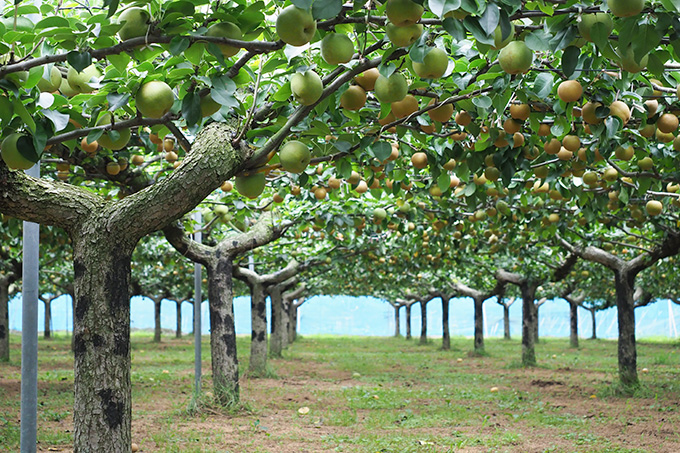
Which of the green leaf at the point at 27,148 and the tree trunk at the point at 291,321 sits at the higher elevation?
the green leaf at the point at 27,148

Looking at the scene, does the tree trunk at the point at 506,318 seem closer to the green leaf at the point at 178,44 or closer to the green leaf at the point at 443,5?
the green leaf at the point at 178,44

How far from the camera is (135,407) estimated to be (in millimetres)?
9898

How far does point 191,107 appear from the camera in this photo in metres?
3.02

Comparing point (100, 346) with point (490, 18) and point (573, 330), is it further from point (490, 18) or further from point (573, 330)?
point (573, 330)

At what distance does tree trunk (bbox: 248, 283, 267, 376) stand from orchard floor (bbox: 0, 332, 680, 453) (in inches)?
17.1

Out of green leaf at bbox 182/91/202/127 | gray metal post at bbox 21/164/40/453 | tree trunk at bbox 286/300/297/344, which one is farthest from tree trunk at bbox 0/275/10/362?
green leaf at bbox 182/91/202/127

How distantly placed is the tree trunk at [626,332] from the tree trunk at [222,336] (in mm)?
7342

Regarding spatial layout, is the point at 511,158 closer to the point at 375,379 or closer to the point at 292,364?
the point at 375,379

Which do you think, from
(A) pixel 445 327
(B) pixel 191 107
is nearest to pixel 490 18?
(B) pixel 191 107

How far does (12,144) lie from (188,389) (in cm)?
1025

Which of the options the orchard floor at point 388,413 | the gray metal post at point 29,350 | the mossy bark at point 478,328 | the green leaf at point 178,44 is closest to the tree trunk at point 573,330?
the mossy bark at point 478,328

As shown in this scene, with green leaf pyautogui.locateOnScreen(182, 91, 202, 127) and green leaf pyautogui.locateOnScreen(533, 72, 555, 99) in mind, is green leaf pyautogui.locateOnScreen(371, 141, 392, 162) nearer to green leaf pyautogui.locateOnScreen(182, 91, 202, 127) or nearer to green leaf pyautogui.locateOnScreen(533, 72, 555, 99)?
green leaf pyautogui.locateOnScreen(533, 72, 555, 99)

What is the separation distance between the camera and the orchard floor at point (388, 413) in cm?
730

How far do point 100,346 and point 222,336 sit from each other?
580 centimetres
